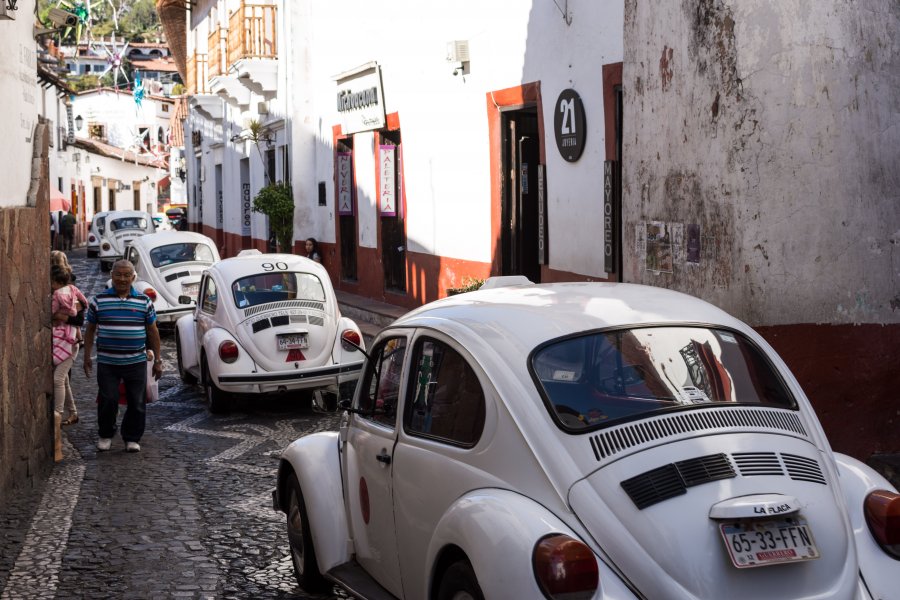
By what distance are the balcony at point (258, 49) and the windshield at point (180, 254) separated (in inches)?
354

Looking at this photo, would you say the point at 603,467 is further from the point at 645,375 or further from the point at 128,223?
the point at 128,223

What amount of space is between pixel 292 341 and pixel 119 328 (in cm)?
231

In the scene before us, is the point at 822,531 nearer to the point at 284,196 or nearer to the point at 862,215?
the point at 862,215

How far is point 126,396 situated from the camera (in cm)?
936

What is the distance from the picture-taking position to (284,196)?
79.9 feet

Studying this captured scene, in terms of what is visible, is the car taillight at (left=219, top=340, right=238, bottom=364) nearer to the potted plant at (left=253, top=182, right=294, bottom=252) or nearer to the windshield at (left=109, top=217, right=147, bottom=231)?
the potted plant at (left=253, top=182, right=294, bottom=252)

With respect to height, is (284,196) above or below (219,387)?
above

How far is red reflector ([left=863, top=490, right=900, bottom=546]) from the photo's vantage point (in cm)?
421

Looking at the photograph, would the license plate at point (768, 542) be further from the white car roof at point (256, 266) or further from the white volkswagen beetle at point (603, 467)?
the white car roof at point (256, 266)

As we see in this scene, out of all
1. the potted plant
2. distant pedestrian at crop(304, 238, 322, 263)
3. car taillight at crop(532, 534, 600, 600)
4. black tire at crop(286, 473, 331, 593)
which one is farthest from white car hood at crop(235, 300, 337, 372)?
the potted plant

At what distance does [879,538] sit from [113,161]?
71513mm

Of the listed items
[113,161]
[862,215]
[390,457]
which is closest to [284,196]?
[862,215]

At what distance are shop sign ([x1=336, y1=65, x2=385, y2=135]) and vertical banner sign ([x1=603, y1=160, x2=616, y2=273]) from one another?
852 centimetres

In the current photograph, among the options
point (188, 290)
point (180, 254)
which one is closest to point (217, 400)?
point (188, 290)
